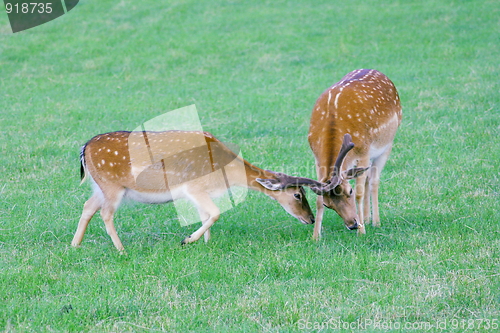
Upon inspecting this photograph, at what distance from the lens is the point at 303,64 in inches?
583

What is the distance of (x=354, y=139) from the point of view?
6.33m

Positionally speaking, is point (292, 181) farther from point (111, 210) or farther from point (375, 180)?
point (111, 210)

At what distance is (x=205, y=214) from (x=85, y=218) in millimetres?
1072

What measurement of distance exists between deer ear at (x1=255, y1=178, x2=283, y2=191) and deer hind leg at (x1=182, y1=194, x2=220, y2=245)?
47 centimetres

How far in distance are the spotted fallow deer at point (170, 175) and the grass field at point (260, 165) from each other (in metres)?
0.29

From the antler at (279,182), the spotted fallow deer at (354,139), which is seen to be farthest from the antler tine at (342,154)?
the antler at (279,182)

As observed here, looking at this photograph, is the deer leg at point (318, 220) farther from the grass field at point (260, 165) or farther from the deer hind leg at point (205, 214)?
the deer hind leg at point (205, 214)

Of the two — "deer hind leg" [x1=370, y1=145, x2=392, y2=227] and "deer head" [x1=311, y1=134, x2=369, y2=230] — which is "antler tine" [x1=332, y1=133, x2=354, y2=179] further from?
"deer hind leg" [x1=370, y1=145, x2=392, y2=227]

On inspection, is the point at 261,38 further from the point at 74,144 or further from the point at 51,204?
the point at 51,204

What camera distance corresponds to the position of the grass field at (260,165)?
471cm

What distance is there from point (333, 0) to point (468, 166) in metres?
12.4

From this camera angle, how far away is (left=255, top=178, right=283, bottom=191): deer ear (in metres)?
6.04

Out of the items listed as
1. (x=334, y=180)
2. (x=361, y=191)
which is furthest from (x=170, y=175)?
(x=361, y=191)

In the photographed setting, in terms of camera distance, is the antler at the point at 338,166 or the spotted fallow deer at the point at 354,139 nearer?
the antler at the point at 338,166
